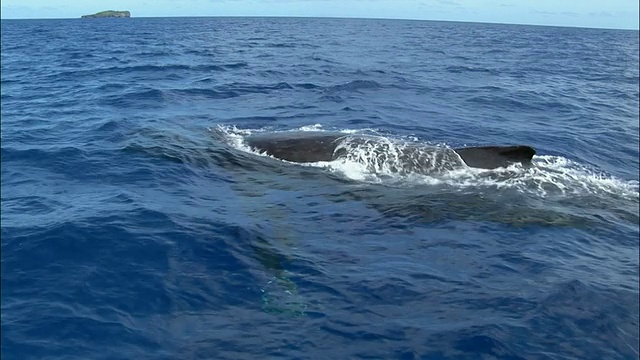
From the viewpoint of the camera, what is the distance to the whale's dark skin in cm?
1816

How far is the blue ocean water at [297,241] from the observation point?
9.74 meters

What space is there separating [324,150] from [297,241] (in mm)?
6304

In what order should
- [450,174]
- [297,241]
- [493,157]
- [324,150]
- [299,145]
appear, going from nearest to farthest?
[297,241] → [450,174] → [493,157] → [324,150] → [299,145]

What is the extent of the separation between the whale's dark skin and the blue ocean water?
46 centimetres

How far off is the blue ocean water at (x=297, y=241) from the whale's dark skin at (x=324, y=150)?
46cm

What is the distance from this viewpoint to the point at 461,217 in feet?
49.7

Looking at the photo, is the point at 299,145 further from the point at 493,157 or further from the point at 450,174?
the point at 493,157

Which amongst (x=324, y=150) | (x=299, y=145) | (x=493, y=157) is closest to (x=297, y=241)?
(x=324, y=150)

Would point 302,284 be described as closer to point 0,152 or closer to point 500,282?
point 500,282

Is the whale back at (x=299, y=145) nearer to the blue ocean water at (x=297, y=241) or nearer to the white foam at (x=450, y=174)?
the white foam at (x=450, y=174)

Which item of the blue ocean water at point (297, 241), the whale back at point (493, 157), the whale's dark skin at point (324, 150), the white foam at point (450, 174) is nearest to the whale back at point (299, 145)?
the whale's dark skin at point (324, 150)

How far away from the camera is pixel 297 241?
13406 mm

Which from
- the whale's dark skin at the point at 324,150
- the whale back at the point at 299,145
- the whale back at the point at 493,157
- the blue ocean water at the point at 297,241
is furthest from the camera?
the whale back at the point at 299,145

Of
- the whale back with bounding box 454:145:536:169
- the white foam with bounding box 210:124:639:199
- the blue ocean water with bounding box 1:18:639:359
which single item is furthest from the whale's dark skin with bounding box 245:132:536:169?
the blue ocean water with bounding box 1:18:639:359
